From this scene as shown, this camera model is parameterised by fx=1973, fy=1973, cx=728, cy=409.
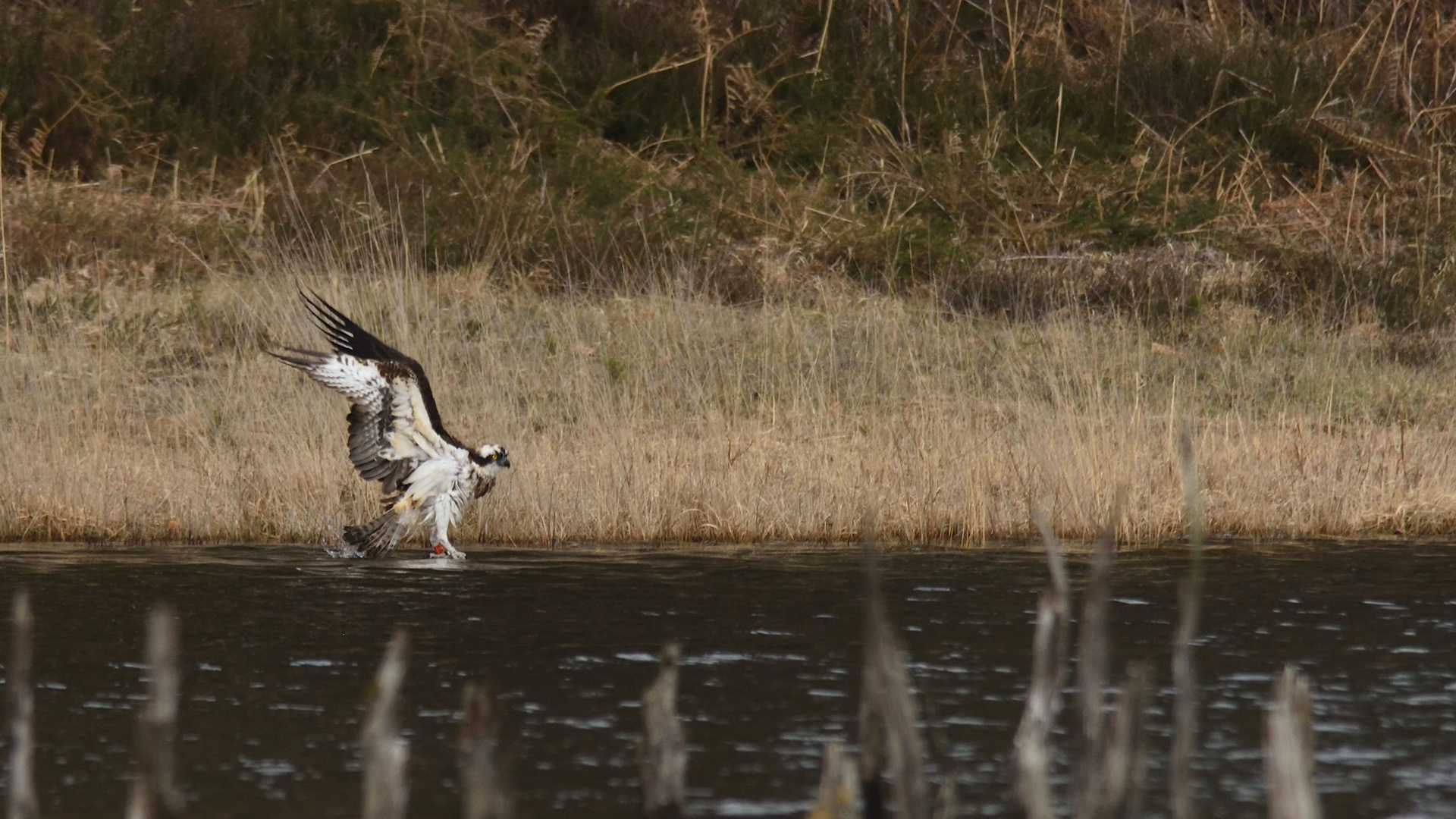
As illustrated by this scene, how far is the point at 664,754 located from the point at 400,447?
590 cm

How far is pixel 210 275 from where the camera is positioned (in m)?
14.9

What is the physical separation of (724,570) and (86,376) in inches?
213

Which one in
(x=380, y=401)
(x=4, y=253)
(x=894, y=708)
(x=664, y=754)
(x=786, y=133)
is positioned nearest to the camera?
(x=894, y=708)

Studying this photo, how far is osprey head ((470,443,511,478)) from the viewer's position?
9.39m

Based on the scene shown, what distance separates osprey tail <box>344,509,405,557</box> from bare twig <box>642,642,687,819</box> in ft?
18.8

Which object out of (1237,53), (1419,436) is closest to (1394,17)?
(1237,53)

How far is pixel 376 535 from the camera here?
9.53 meters

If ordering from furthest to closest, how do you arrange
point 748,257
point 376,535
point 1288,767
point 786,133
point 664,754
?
1. point 786,133
2. point 748,257
3. point 376,535
4. point 664,754
5. point 1288,767

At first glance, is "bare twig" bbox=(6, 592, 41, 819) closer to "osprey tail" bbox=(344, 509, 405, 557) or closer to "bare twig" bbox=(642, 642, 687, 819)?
"bare twig" bbox=(642, 642, 687, 819)

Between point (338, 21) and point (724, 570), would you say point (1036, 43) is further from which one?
point (724, 570)

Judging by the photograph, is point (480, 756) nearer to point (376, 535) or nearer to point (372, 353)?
point (372, 353)

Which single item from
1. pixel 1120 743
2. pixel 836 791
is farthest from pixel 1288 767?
pixel 836 791

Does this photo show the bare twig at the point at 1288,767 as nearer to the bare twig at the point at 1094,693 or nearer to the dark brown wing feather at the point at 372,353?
the bare twig at the point at 1094,693

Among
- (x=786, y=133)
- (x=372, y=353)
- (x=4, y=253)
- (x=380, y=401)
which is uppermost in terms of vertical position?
(x=786, y=133)
